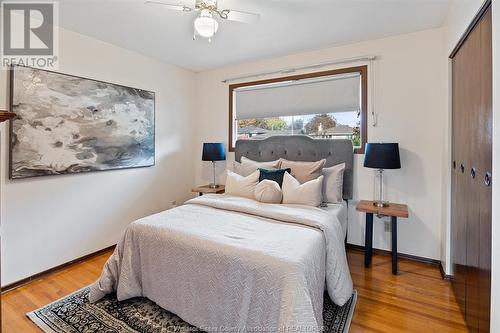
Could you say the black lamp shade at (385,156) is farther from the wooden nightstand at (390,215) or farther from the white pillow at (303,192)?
the white pillow at (303,192)

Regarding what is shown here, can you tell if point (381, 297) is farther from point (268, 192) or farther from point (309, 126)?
point (309, 126)

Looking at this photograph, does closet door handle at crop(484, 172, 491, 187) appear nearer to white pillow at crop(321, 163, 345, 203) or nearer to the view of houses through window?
white pillow at crop(321, 163, 345, 203)

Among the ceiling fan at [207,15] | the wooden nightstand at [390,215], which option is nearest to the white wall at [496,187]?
the wooden nightstand at [390,215]

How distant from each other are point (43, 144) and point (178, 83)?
6.87 feet

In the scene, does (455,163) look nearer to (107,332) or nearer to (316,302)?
(316,302)

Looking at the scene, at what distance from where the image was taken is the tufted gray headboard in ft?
10.6

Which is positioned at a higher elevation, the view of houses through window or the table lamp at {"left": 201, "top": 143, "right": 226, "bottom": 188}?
the view of houses through window

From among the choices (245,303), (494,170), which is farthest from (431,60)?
(245,303)

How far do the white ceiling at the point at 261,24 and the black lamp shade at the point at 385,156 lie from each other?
125cm

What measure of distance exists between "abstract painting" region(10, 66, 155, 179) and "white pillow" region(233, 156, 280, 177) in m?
1.28

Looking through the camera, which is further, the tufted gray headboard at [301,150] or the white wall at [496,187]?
the tufted gray headboard at [301,150]

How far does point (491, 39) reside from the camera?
1.52 m

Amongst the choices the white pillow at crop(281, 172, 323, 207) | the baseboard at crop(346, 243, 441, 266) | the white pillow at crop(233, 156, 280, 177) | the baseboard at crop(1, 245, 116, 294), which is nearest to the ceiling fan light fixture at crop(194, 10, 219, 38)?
the white pillow at crop(281, 172, 323, 207)

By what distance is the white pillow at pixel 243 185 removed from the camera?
10.1 feet
